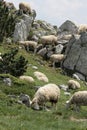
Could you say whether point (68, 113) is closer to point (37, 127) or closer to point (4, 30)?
point (37, 127)

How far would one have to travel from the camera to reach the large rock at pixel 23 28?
61.9 metres

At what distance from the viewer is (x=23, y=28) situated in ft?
213

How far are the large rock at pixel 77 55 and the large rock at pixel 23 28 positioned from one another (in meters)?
7.95

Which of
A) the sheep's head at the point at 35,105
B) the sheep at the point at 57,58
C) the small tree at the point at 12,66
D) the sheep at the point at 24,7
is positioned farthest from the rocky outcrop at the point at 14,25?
the sheep's head at the point at 35,105

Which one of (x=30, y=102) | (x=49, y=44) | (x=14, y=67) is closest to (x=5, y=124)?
(x=30, y=102)

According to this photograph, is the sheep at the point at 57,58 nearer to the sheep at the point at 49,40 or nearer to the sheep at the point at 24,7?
the sheep at the point at 49,40

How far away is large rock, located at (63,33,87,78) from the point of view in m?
55.5

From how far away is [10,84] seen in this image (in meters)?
32.3

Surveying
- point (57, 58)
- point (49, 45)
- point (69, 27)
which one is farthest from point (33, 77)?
point (69, 27)

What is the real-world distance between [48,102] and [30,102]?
3.16 m

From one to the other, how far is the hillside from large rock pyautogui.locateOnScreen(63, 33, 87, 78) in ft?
0.41

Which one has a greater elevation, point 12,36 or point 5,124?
point 5,124

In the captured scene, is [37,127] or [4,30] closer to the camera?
[37,127]

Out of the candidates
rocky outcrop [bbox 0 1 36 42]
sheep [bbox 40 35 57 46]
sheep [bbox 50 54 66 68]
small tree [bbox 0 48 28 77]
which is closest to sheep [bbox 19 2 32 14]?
rocky outcrop [bbox 0 1 36 42]
